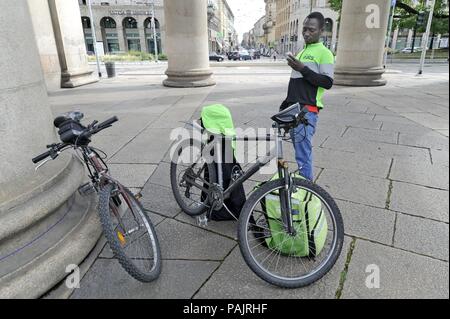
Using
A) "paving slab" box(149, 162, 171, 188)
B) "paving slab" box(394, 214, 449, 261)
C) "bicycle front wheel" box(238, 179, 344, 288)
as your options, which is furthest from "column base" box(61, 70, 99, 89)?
"paving slab" box(394, 214, 449, 261)

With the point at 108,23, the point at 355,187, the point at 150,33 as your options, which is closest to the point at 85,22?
the point at 108,23

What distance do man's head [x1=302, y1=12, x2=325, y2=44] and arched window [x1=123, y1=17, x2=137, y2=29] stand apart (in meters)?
58.8

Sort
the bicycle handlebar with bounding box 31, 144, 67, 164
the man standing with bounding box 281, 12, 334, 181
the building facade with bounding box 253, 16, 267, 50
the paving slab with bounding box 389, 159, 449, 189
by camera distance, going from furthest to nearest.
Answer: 1. the building facade with bounding box 253, 16, 267, 50
2. the paving slab with bounding box 389, 159, 449, 189
3. the man standing with bounding box 281, 12, 334, 181
4. the bicycle handlebar with bounding box 31, 144, 67, 164

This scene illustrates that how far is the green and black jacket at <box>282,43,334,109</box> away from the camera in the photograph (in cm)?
303

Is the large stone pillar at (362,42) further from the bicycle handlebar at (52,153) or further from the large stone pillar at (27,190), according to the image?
the bicycle handlebar at (52,153)

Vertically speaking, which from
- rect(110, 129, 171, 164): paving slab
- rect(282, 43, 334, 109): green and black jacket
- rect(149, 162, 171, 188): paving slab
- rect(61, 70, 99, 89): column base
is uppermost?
rect(282, 43, 334, 109): green and black jacket

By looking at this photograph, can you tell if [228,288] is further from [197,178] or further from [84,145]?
[84,145]

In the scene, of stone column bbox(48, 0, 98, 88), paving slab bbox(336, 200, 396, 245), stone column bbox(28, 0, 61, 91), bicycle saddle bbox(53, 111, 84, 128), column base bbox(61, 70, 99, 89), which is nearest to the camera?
bicycle saddle bbox(53, 111, 84, 128)

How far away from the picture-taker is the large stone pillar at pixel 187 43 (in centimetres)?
1060

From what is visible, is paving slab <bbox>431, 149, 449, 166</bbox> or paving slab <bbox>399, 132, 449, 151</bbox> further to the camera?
paving slab <bbox>399, 132, 449, 151</bbox>

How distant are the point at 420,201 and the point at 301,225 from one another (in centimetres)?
178

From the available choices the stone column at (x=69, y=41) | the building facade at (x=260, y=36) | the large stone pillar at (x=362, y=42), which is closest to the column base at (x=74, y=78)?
the stone column at (x=69, y=41)

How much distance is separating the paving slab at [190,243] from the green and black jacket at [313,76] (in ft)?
5.34

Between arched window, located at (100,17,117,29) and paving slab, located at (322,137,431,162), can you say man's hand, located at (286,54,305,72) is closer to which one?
paving slab, located at (322,137,431,162)
